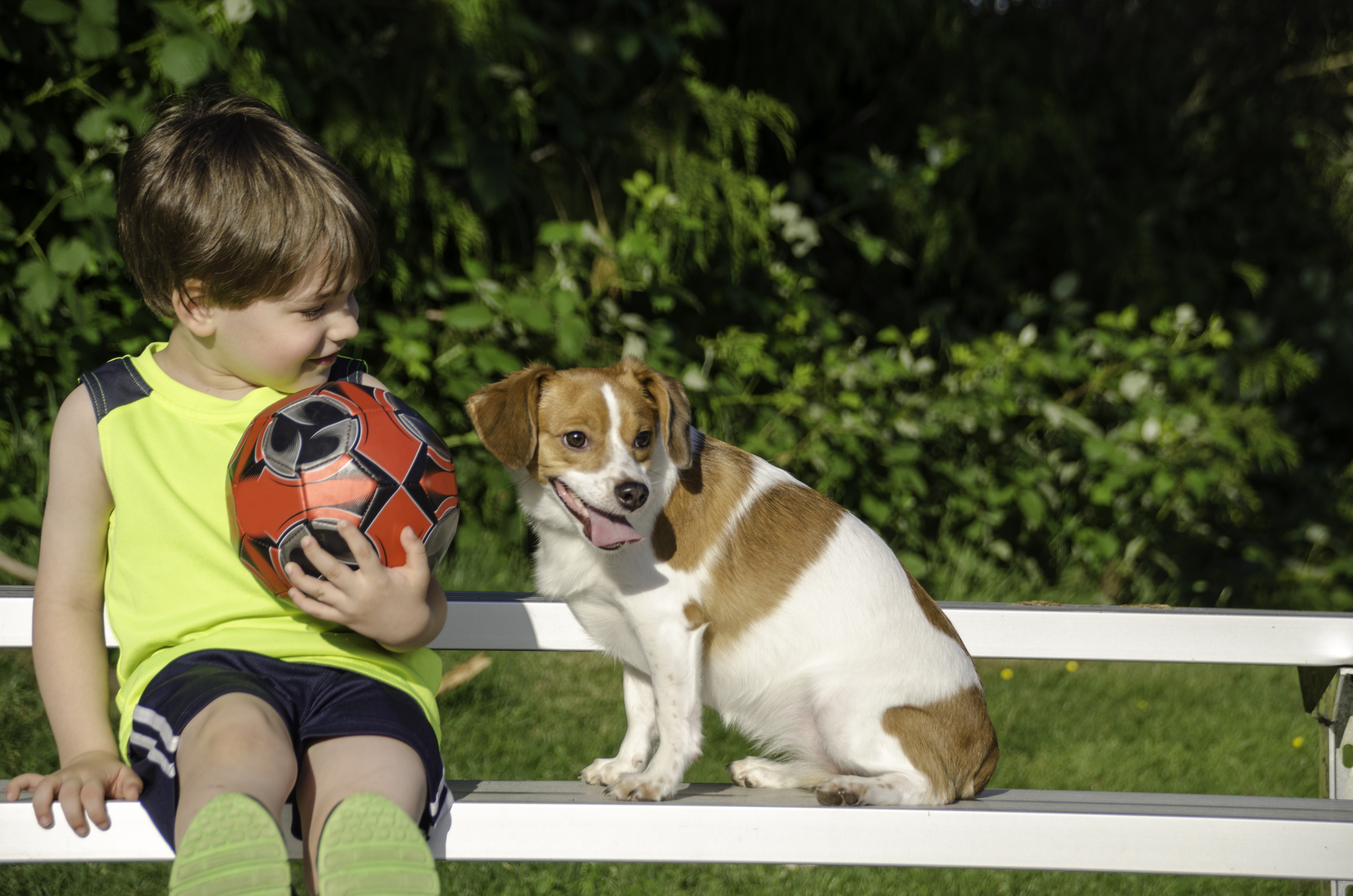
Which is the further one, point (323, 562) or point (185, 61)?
point (185, 61)

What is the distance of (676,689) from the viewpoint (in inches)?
96.5

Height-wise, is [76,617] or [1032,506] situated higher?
[76,617]

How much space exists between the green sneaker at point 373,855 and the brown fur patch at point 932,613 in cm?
135

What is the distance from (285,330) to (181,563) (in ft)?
1.52

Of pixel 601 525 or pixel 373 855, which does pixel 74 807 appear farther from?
pixel 601 525

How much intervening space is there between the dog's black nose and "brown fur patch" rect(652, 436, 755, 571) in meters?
0.12

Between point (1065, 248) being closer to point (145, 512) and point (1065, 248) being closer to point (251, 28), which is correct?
point (251, 28)

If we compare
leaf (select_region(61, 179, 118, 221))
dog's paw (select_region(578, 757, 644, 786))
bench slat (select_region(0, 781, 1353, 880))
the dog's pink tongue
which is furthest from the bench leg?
leaf (select_region(61, 179, 118, 221))

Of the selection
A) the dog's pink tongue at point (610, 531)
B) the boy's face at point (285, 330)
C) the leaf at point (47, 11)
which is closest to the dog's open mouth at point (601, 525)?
the dog's pink tongue at point (610, 531)

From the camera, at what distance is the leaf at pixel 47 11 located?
2988mm

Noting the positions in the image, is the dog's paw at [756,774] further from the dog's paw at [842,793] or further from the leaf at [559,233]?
the leaf at [559,233]

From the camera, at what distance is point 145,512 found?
1930mm

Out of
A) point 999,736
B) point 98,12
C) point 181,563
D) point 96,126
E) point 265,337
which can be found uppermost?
point 98,12

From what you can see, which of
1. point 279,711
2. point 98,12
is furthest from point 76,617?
point 98,12
